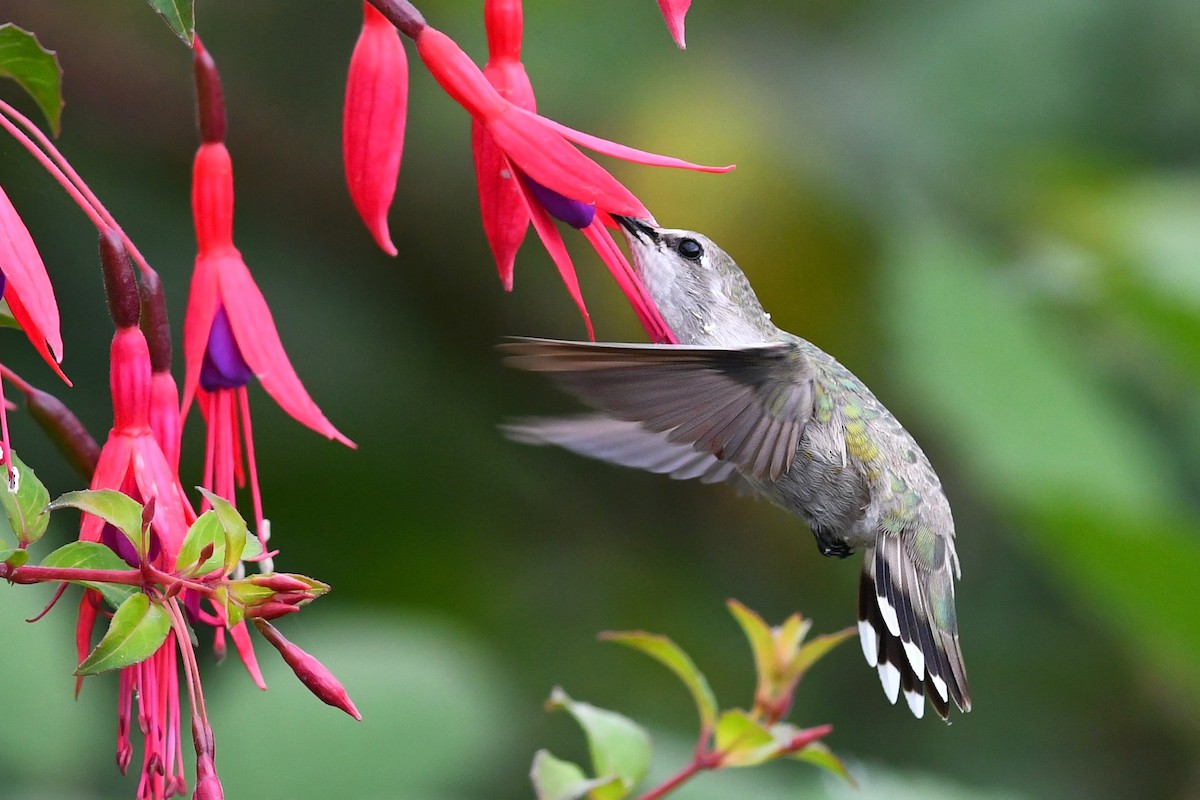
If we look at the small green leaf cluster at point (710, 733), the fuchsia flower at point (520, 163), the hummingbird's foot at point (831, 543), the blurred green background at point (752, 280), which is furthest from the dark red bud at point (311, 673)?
the blurred green background at point (752, 280)

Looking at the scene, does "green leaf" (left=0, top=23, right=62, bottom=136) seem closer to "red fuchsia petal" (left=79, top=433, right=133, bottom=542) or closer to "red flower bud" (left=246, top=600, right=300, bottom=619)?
"red fuchsia petal" (left=79, top=433, right=133, bottom=542)

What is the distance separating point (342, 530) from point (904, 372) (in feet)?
3.21

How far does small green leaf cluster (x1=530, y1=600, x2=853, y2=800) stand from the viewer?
102 centimetres

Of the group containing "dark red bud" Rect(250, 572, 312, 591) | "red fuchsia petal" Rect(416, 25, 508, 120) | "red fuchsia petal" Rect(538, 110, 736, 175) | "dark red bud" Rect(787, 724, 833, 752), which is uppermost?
"red fuchsia petal" Rect(416, 25, 508, 120)

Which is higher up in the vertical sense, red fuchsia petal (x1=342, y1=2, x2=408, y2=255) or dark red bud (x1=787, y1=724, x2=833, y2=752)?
red fuchsia petal (x1=342, y1=2, x2=408, y2=255)

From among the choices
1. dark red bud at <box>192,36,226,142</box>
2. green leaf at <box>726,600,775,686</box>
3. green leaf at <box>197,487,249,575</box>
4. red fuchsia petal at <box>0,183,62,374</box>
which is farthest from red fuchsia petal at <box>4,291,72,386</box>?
green leaf at <box>726,600,775,686</box>

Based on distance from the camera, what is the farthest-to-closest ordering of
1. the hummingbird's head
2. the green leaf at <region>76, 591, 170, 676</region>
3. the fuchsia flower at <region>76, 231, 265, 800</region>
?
1. the hummingbird's head
2. the fuchsia flower at <region>76, 231, 265, 800</region>
3. the green leaf at <region>76, 591, 170, 676</region>

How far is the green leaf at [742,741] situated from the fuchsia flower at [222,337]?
0.39 metres

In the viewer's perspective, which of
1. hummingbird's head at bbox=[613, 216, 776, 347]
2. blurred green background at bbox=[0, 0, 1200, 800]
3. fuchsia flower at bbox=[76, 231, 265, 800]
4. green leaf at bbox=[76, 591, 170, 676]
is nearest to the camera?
green leaf at bbox=[76, 591, 170, 676]

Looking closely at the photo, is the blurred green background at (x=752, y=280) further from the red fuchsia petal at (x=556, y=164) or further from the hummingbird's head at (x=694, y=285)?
the red fuchsia petal at (x=556, y=164)

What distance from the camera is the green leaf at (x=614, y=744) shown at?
108cm

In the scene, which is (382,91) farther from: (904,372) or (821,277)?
(821,277)

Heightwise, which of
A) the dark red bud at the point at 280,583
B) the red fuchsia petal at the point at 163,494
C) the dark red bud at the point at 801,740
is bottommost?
the dark red bud at the point at 801,740

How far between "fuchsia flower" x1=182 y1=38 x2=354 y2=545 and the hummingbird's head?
1.01ft
